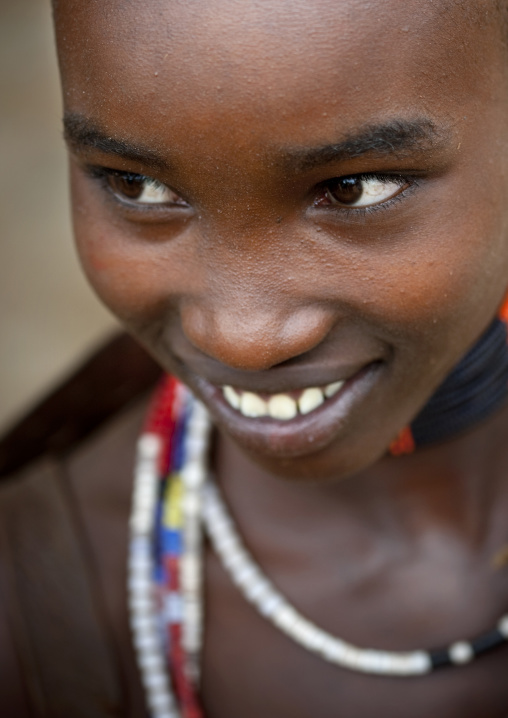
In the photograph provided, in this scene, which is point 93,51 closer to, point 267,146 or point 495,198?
point 267,146

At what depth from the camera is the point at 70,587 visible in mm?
1411

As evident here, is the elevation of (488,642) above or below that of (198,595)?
below

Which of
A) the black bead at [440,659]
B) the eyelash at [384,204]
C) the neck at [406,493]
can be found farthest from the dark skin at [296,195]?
the black bead at [440,659]

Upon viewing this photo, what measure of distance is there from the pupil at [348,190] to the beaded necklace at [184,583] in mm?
653

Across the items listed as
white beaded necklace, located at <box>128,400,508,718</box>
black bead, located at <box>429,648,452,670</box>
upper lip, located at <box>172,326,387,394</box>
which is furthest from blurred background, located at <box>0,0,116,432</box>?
upper lip, located at <box>172,326,387,394</box>

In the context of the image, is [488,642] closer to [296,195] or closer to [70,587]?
[70,587]

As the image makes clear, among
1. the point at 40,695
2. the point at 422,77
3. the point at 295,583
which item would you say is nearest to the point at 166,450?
the point at 295,583

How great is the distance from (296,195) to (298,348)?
0.16 metres

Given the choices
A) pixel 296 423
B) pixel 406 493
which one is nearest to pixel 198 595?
pixel 406 493

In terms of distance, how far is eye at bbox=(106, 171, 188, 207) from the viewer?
96cm

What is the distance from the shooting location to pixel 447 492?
134cm

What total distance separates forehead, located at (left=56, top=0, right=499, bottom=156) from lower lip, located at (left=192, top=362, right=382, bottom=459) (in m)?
0.32

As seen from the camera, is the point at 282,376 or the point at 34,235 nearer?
the point at 282,376

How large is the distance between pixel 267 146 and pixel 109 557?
2.82ft
